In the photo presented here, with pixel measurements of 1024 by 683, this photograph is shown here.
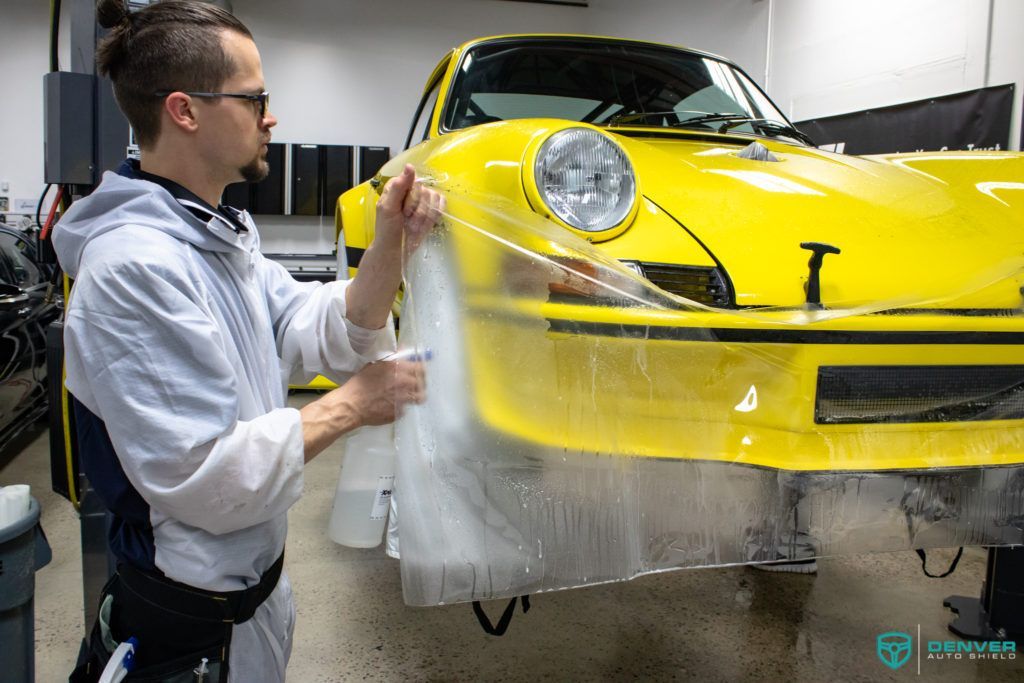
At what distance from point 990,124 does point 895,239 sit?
292 cm

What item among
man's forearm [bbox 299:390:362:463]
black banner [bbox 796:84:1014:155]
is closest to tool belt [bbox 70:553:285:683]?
man's forearm [bbox 299:390:362:463]

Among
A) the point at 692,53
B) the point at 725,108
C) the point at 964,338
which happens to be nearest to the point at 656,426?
the point at 964,338

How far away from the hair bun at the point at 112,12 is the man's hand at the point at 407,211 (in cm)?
43

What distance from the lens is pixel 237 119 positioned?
1.03 m

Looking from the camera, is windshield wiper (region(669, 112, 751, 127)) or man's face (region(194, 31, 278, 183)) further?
windshield wiper (region(669, 112, 751, 127))

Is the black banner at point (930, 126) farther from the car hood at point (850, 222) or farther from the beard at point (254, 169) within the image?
the beard at point (254, 169)

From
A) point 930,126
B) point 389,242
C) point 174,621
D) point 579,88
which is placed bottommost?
point 174,621

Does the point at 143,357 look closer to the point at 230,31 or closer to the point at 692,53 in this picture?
the point at 230,31

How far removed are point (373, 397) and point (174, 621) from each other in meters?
0.41

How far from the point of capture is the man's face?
1019 millimetres

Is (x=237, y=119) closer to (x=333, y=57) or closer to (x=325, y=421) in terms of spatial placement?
(x=325, y=421)

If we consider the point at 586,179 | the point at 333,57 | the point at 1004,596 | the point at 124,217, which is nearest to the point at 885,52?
the point at 1004,596

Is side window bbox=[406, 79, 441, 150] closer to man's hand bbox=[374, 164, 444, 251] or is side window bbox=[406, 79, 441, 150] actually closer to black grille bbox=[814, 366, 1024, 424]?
man's hand bbox=[374, 164, 444, 251]

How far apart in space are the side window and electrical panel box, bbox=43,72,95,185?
1.13m
